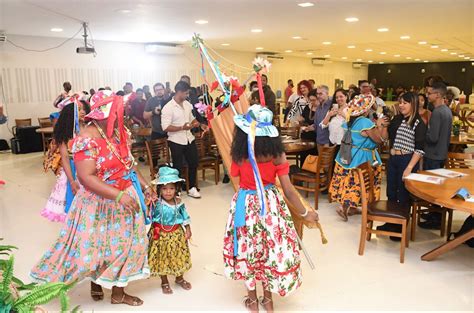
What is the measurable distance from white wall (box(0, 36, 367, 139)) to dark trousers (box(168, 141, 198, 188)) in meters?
2.86

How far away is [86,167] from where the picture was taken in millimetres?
2604

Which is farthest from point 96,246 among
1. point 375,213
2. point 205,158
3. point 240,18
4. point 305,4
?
point 240,18

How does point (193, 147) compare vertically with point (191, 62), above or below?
below

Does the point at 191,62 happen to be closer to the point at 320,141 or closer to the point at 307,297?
the point at 320,141

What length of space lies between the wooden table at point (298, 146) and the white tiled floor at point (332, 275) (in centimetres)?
96

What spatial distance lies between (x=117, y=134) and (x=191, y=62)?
11417mm

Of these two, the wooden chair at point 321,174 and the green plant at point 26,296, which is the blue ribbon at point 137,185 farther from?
the wooden chair at point 321,174

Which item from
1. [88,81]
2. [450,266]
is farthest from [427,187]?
[88,81]

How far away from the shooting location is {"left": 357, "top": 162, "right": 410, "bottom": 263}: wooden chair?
3.61 m

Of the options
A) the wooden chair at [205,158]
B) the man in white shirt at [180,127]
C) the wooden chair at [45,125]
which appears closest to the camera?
the man in white shirt at [180,127]

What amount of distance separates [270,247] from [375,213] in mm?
Answer: 1486

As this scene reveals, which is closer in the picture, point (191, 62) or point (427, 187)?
point (427, 187)

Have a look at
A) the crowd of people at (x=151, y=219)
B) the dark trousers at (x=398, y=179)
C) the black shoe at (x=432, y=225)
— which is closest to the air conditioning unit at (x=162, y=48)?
the crowd of people at (x=151, y=219)

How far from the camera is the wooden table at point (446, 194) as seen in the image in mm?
3017
